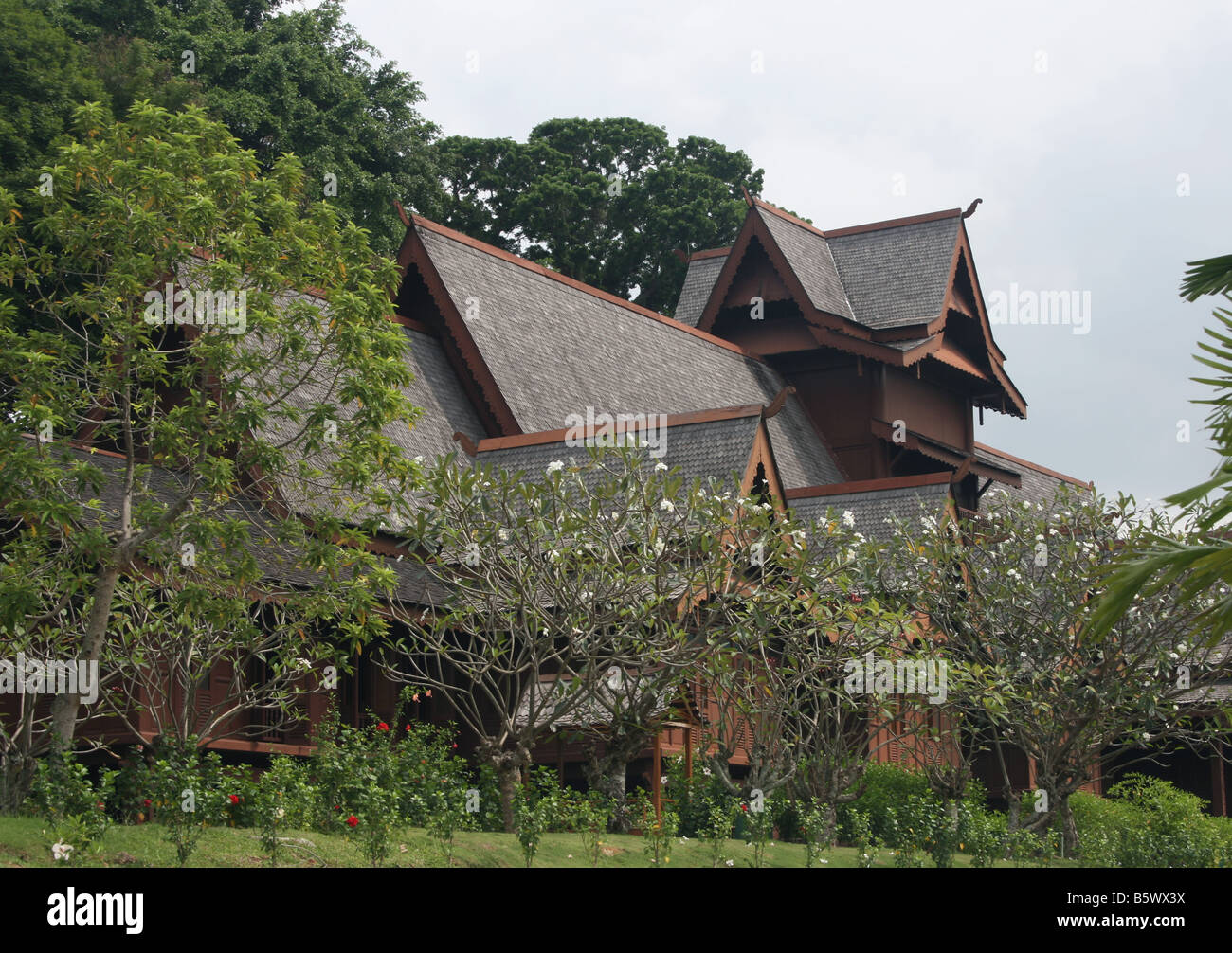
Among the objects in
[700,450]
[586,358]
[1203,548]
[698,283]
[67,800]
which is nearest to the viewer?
[1203,548]

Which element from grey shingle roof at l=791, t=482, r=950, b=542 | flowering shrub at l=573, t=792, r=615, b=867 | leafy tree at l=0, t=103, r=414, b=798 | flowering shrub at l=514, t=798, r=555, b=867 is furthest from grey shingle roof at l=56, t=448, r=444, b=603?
grey shingle roof at l=791, t=482, r=950, b=542

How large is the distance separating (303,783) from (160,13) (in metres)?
27.5

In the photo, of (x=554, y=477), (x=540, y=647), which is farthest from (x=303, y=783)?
(x=554, y=477)

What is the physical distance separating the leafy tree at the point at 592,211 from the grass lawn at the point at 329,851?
35706mm

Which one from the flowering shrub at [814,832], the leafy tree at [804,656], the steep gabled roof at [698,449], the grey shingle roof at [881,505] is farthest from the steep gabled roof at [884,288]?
the flowering shrub at [814,832]

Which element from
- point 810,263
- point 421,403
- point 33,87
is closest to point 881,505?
point 421,403

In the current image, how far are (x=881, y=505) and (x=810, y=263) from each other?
33.9ft

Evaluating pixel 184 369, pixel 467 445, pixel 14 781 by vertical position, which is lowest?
pixel 14 781

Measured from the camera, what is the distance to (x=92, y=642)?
13.6 m

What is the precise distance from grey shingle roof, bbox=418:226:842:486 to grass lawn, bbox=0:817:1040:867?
10707 millimetres

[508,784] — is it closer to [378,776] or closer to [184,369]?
[378,776]

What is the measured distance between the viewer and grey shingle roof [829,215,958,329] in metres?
33.2
